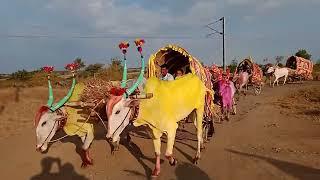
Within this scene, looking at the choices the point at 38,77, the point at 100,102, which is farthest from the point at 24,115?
the point at 38,77

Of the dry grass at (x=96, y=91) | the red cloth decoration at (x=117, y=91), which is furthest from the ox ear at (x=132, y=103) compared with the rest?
the dry grass at (x=96, y=91)

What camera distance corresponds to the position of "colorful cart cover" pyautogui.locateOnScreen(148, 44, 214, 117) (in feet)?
36.0

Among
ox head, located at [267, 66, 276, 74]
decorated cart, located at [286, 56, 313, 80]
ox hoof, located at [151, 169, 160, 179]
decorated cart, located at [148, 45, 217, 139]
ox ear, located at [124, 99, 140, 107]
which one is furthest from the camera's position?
decorated cart, located at [286, 56, 313, 80]

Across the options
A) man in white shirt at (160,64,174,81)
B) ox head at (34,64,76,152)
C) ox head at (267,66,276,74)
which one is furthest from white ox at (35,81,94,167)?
ox head at (267,66,276,74)

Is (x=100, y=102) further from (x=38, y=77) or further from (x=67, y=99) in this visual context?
(x=38, y=77)

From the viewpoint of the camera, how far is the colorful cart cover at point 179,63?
11.0 m

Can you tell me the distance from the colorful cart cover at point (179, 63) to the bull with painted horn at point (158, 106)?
3.12ft

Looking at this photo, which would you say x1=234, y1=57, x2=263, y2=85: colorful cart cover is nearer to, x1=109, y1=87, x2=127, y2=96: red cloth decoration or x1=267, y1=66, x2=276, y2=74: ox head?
x1=267, y1=66, x2=276, y2=74: ox head

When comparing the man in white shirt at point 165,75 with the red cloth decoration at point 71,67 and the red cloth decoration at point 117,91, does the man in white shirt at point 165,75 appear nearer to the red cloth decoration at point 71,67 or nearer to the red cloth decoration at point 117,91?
the red cloth decoration at point 71,67

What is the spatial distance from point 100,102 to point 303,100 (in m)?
16.1

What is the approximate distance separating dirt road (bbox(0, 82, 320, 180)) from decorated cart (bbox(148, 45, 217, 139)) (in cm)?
122

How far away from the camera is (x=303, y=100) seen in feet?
73.4

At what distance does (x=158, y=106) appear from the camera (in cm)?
873

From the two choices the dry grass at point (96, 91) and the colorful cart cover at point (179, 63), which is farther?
the colorful cart cover at point (179, 63)
